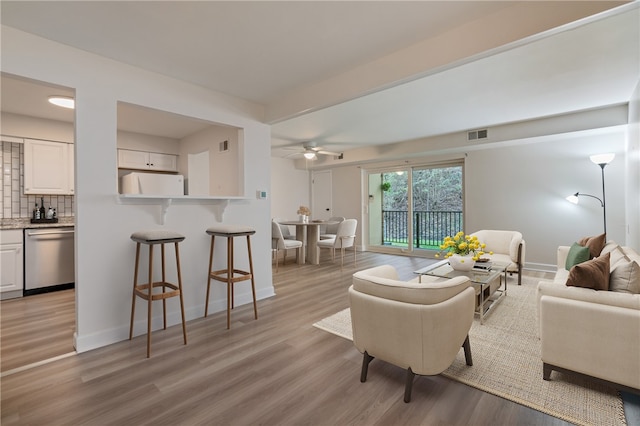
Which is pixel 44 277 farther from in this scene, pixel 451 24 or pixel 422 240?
pixel 422 240

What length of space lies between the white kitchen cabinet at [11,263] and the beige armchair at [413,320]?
14.5 ft

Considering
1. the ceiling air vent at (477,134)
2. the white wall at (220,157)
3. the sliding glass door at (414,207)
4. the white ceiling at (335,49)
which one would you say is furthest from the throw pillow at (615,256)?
the white wall at (220,157)

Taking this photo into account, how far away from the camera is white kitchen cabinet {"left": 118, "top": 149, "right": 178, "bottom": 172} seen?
481 cm

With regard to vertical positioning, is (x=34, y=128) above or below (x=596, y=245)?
above

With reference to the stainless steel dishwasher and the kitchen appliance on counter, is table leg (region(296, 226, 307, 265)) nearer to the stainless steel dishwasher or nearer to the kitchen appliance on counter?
the kitchen appliance on counter

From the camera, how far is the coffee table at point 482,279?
2.85 metres

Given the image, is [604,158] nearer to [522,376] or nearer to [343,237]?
[522,376]

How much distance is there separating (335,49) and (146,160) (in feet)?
13.5

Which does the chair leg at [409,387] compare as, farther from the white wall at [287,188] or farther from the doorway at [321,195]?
the doorway at [321,195]

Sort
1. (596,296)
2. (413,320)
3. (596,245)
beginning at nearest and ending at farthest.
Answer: (413,320) < (596,296) < (596,245)

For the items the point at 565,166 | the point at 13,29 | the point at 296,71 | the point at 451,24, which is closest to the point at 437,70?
the point at 451,24

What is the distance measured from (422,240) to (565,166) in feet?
9.78

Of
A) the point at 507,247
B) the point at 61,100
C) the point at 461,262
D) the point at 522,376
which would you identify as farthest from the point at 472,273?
the point at 61,100

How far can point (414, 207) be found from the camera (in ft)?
22.4
